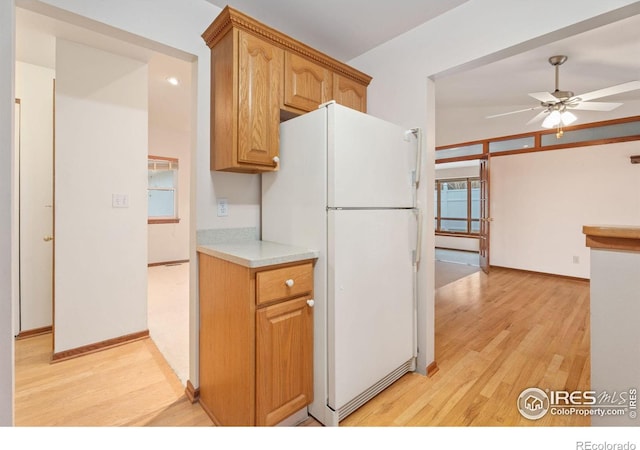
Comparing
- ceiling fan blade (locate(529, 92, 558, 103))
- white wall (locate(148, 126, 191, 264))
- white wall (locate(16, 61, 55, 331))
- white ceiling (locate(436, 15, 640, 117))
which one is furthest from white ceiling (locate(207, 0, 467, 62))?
white wall (locate(148, 126, 191, 264))

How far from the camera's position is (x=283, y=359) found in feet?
4.79

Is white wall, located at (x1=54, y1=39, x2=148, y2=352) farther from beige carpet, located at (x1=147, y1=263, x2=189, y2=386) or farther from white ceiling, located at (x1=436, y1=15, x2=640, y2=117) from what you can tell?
white ceiling, located at (x1=436, y1=15, x2=640, y2=117)

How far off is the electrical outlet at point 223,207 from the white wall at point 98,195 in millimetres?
1258

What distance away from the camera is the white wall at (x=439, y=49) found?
5.07ft

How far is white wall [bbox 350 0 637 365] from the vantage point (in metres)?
1.54

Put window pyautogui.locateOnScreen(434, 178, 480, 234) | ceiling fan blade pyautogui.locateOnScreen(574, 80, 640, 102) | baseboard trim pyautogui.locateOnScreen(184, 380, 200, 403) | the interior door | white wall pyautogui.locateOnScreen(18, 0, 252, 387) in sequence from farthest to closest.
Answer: window pyautogui.locateOnScreen(434, 178, 480, 234), the interior door, ceiling fan blade pyautogui.locateOnScreen(574, 80, 640, 102), baseboard trim pyautogui.locateOnScreen(184, 380, 200, 403), white wall pyautogui.locateOnScreen(18, 0, 252, 387)

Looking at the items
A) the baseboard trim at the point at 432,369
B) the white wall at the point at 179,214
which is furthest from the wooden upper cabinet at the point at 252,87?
the white wall at the point at 179,214

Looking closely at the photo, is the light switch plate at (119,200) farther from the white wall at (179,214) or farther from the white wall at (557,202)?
the white wall at (557,202)

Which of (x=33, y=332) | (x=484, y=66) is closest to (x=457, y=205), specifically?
(x=484, y=66)

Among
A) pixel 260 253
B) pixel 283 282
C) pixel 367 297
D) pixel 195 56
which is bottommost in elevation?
pixel 367 297

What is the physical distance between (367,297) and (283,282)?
0.54 m

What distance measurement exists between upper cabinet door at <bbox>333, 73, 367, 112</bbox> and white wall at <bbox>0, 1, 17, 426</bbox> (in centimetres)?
163

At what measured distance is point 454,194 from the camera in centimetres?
956

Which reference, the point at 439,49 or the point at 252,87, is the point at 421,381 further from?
the point at 439,49
